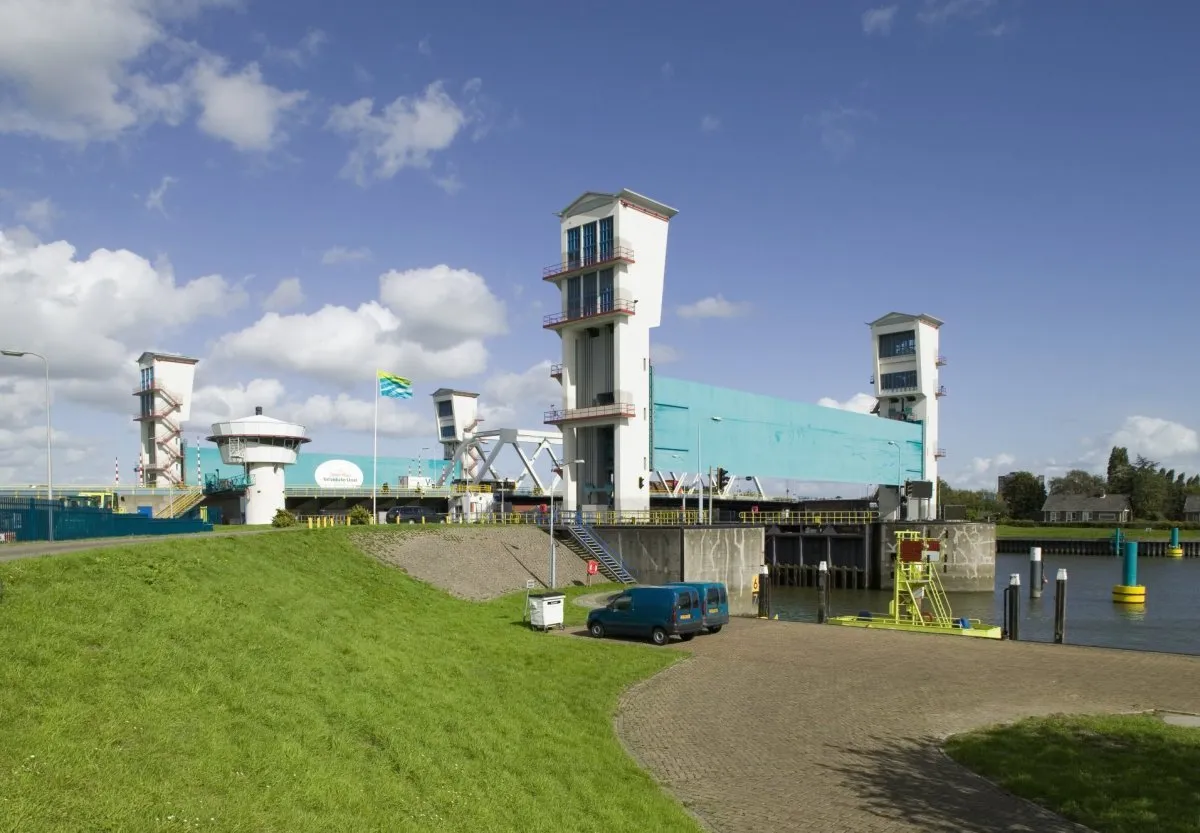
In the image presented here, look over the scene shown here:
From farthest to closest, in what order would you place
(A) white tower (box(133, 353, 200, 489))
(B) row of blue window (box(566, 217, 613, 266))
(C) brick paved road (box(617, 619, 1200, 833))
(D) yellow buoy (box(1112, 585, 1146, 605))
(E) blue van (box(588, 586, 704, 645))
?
(A) white tower (box(133, 353, 200, 489))
(B) row of blue window (box(566, 217, 613, 266))
(D) yellow buoy (box(1112, 585, 1146, 605))
(E) blue van (box(588, 586, 704, 645))
(C) brick paved road (box(617, 619, 1200, 833))

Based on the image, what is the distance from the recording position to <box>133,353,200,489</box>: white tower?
271 ft

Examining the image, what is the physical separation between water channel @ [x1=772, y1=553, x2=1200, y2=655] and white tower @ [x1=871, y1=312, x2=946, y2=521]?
549 inches

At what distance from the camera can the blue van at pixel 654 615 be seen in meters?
29.0

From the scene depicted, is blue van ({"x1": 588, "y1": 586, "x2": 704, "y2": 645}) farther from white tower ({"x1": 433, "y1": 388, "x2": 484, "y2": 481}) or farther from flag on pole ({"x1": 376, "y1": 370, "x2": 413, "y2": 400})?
white tower ({"x1": 433, "y1": 388, "x2": 484, "y2": 481})

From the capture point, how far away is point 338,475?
93.2 m

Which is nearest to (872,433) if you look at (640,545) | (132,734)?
(640,545)

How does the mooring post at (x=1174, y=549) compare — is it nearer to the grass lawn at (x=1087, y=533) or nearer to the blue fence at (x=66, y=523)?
the grass lawn at (x=1087, y=533)

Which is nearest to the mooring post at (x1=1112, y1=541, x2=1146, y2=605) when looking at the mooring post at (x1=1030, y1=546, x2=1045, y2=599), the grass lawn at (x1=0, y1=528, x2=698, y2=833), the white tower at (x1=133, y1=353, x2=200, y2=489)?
the mooring post at (x1=1030, y1=546, x2=1045, y2=599)

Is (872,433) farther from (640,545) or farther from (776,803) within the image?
(776,803)

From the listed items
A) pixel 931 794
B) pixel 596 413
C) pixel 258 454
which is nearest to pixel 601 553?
pixel 596 413

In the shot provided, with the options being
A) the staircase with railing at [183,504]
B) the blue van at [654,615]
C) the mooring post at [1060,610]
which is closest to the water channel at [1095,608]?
the mooring post at [1060,610]

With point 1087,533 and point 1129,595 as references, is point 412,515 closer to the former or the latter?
point 1129,595

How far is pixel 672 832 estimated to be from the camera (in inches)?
462

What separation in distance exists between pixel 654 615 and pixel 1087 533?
12062 cm
